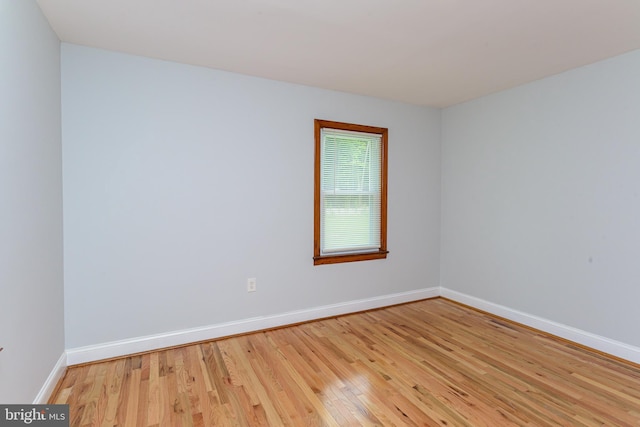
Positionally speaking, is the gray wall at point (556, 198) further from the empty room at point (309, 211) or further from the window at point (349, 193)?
the window at point (349, 193)

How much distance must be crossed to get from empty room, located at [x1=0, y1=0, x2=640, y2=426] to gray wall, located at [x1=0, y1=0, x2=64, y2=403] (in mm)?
19

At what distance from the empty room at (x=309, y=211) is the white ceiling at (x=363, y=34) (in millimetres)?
20

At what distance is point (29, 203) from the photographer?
1.75 m

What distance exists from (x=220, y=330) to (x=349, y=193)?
1887 millimetres

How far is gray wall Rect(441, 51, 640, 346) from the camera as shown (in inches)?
98.3

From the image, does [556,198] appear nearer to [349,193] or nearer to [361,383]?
[349,193]

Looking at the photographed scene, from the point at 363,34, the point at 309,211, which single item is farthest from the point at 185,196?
the point at 363,34

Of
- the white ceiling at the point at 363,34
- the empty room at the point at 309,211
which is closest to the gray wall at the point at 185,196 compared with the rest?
the empty room at the point at 309,211

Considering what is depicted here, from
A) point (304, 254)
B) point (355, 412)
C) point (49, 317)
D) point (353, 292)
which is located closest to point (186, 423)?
point (355, 412)

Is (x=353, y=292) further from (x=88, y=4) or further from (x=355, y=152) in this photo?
(x=88, y=4)

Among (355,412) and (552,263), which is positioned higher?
(552,263)

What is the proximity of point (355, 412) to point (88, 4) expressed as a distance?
9.47 ft

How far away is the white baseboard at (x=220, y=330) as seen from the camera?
7.99 ft

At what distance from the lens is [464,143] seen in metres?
3.78
